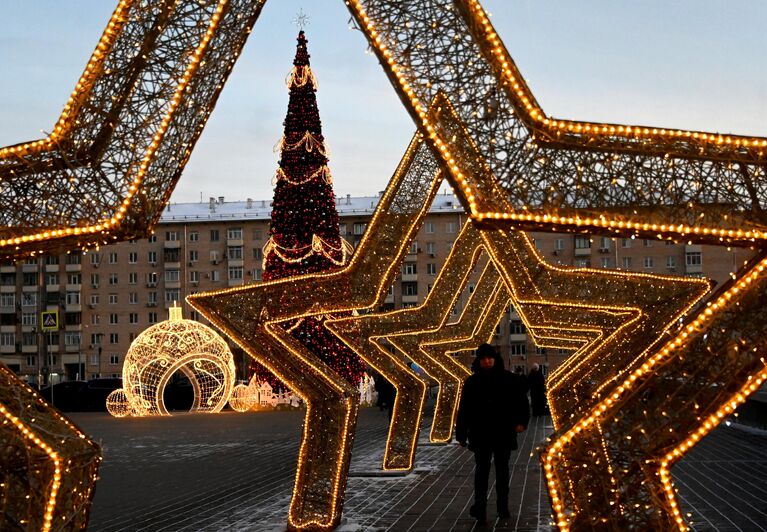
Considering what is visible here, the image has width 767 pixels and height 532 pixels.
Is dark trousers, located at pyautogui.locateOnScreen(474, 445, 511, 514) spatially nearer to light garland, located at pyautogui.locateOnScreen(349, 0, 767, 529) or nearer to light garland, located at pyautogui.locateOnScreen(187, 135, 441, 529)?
light garland, located at pyautogui.locateOnScreen(187, 135, 441, 529)

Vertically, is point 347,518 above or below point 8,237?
below

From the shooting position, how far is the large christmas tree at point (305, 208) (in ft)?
110

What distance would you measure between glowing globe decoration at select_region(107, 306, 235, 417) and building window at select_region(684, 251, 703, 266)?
42.4 metres

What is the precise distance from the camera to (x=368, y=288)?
10.9 meters

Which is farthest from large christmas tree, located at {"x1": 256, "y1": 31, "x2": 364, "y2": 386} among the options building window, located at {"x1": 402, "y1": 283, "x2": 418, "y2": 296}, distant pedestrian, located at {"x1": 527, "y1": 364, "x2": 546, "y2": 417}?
building window, located at {"x1": 402, "y1": 283, "x2": 418, "y2": 296}

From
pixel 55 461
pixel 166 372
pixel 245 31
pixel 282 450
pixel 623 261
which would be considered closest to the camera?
pixel 55 461

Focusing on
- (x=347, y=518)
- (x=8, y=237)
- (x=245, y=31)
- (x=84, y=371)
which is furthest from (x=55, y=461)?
(x=84, y=371)

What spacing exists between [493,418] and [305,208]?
24066 mm

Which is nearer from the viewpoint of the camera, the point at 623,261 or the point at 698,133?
the point at 698,133

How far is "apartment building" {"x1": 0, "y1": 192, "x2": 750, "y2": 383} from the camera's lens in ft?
248

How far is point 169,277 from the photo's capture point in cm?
7950

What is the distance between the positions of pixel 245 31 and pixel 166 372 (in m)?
30.2

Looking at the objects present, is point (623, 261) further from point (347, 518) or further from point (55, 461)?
point (55, 461)

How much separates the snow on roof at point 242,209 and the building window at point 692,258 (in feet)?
49.7
